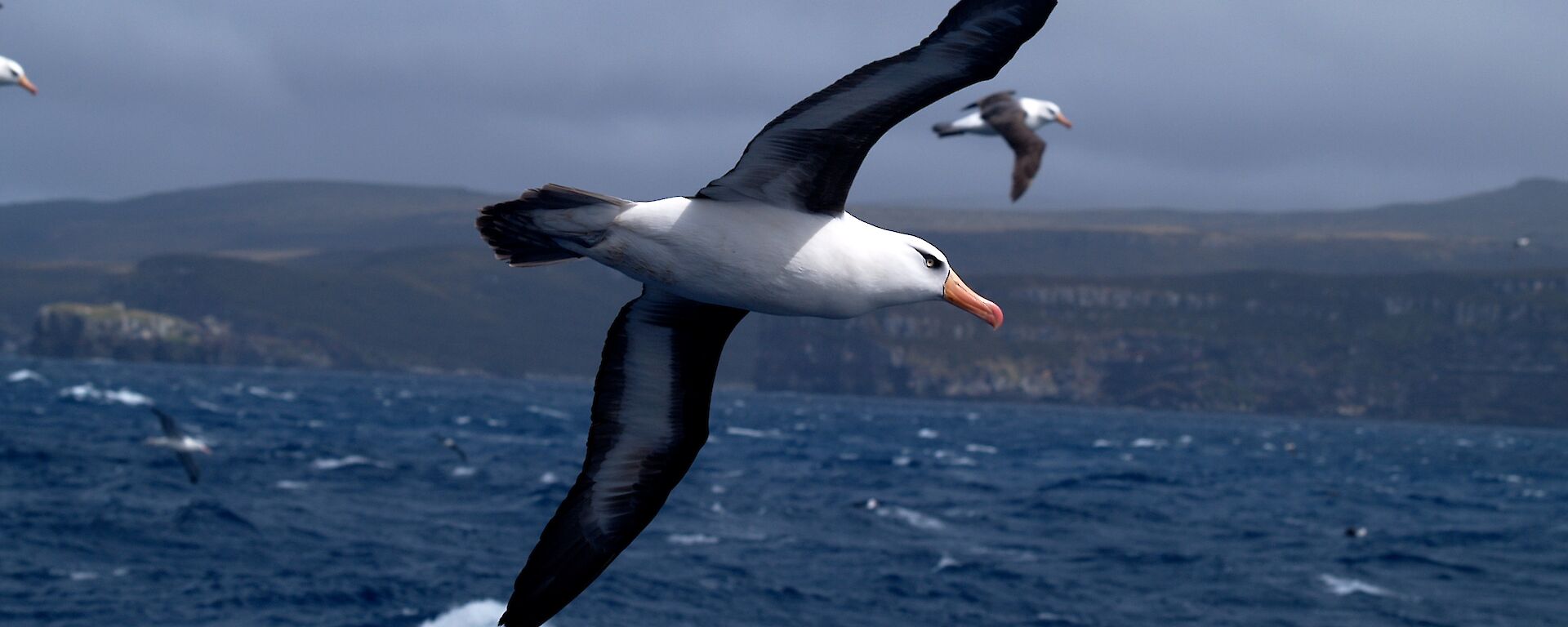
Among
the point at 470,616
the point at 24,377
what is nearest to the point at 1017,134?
the point at 470,616

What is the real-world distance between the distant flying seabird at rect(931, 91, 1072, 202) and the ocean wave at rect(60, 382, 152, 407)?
51.1 m

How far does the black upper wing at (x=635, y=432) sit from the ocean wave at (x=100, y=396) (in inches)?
2396

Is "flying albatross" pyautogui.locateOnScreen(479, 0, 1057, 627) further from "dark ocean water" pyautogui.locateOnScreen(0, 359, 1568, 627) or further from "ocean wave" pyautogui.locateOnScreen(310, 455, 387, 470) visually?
"ocean wave" pyautogui.locateOnScreen(310, 455, 387, 470)

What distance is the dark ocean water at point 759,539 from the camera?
21.6 m

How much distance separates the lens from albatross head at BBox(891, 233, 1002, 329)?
7.61 meters

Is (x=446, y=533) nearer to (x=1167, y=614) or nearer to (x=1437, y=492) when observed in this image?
(x=1167, y=614)

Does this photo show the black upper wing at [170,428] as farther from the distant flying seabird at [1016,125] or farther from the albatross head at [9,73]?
the distant flying seabird at [1016,125]

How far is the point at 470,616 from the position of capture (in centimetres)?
2017

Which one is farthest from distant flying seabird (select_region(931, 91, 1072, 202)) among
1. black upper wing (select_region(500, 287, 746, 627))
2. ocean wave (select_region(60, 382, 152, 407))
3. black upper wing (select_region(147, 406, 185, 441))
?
ocean wave (select_region(60, 382, 152, 407))

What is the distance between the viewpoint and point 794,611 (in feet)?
72.5

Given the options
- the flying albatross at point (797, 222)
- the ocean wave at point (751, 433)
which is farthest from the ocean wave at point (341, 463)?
the flying albatross at point (797, 222)

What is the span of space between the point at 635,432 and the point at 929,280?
2337 mm

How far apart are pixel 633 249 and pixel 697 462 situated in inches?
1643

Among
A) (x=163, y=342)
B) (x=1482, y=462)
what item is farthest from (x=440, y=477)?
(x=163, y=342)
